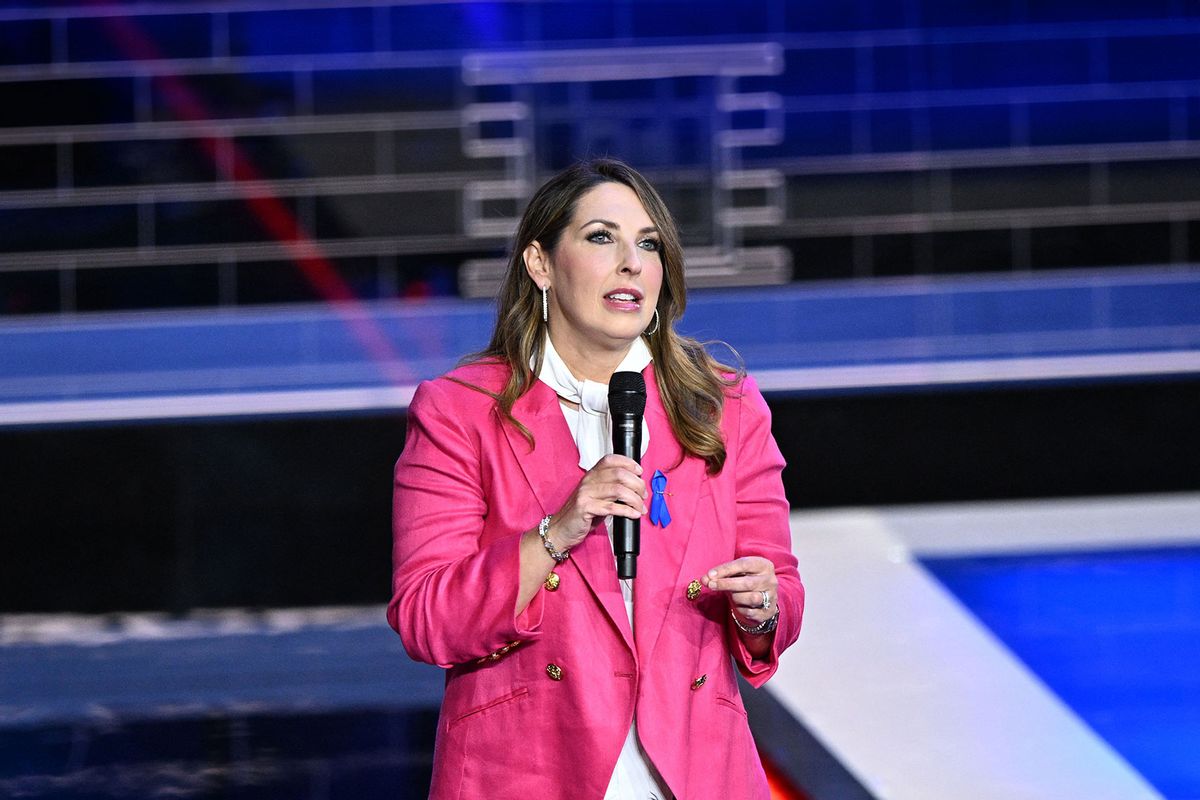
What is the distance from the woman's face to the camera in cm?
155

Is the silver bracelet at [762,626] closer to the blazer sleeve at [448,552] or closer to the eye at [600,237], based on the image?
the blazer sleeve at [448,552]

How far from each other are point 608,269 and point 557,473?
21 centimetres

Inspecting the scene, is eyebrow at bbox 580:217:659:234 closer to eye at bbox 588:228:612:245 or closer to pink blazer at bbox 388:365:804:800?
eye at bbox 588:228:612:245

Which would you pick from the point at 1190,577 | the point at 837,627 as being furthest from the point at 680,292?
the point at 1190,577

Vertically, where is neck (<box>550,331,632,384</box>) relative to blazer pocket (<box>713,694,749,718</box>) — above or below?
above

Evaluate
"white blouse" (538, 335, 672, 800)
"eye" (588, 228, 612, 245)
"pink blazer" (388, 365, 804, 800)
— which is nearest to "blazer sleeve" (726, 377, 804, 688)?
"pink blazer" (388, 365, 804, 800)

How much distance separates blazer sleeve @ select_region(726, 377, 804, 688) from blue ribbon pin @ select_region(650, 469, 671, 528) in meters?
0.09

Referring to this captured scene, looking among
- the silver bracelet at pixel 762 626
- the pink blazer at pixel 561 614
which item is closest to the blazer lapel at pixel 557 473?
the pink blazer at pixel 561 614

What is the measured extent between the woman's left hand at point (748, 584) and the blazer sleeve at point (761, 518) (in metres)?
0.07

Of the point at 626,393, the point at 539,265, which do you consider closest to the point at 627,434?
the point at 626,393

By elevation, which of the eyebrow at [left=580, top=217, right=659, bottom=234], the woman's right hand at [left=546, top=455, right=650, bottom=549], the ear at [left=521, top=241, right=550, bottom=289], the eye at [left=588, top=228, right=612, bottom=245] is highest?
the eyebrow at [left=580, top=217, right=659, bottom=234]

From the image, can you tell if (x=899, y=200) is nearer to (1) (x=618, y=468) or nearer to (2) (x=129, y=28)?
(2) (x=129, y=28)

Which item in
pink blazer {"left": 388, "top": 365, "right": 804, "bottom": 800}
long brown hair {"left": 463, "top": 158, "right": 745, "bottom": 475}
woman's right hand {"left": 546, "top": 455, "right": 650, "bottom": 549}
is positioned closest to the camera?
woman's right hand {"left": 546, "top": 455, "right": 650, "bottom": 549}

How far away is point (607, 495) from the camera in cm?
131
